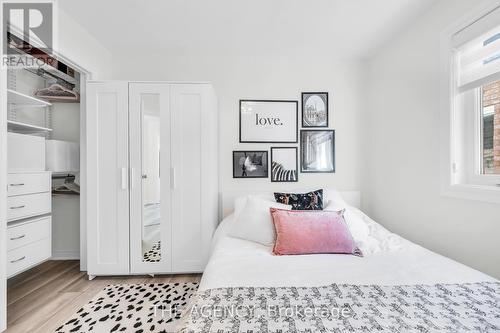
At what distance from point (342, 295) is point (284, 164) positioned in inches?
71.2

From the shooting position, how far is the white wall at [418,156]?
1.62 m

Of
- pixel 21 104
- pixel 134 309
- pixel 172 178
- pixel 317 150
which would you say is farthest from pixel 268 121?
pixel 21 104

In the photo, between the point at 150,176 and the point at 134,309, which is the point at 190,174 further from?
the point at 134,309

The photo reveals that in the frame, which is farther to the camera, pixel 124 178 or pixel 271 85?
pixel 271 85

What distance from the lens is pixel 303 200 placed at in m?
2.31

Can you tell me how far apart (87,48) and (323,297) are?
9.95 feet

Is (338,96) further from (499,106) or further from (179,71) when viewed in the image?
(179,71)

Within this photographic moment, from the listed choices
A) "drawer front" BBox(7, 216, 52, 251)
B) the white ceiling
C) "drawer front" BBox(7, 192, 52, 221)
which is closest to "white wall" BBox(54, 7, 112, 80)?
the white ceiling

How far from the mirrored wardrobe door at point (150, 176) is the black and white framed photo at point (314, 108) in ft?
5.19

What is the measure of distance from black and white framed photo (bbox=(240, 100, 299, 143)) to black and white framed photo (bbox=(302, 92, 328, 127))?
12 cm

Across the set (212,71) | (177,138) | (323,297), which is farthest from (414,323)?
(212,71)

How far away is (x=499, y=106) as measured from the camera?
1572 millimetres

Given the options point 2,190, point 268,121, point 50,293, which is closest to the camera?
point 2,190

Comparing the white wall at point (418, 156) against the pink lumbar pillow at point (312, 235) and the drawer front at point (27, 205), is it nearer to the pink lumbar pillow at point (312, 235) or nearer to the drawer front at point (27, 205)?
the pink lumbar pillow at point (312, 235)
